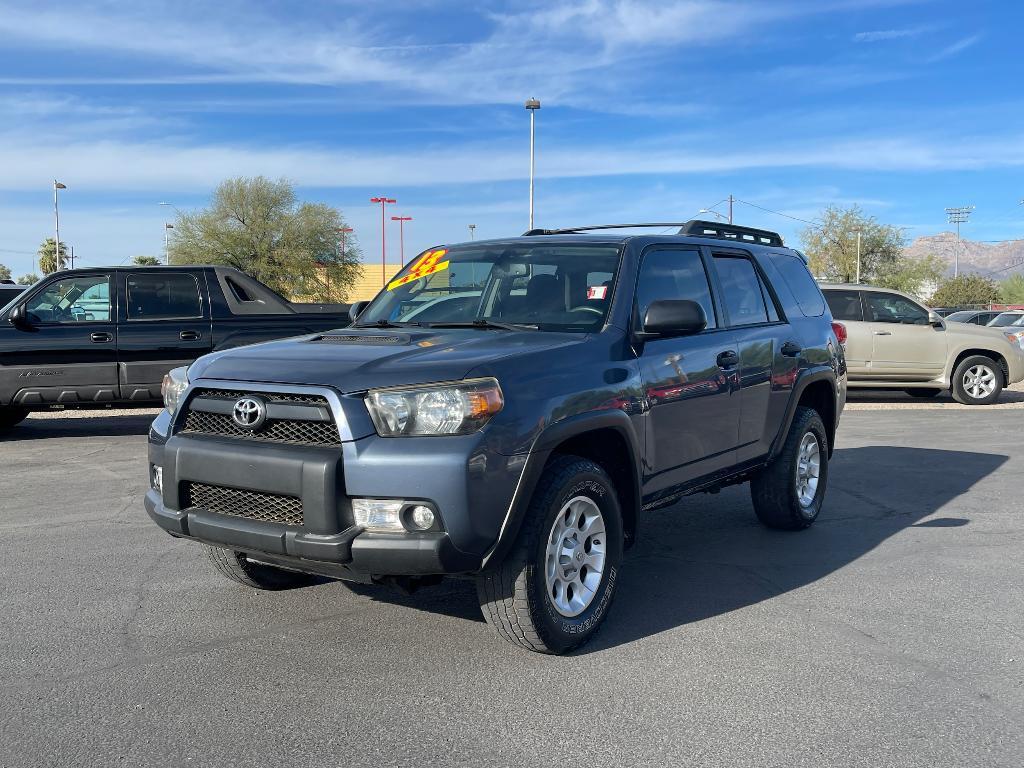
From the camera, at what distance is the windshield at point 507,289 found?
4.84 meters

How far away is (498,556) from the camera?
12.5 ft

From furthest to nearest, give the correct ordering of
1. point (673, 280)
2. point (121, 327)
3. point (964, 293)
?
point (964, 293) → point (121, 327) → point (673, 280)

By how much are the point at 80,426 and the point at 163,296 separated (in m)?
2.52

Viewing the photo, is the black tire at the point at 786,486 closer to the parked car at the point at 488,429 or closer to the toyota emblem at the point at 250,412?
the parked car at the point at 488,429

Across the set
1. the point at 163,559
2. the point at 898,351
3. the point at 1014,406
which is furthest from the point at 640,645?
the point at 1014,406

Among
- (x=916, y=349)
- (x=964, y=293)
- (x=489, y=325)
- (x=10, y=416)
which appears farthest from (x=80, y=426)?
(x=964, y=293)

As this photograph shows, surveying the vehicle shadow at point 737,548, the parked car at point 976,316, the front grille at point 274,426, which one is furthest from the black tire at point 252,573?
the parked car at point 976,316

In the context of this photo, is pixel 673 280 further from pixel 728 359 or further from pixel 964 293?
pixel 964 293

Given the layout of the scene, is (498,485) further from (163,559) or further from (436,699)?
(163,559)

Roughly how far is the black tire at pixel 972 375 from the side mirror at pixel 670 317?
12.1 meters

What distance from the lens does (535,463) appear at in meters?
3.89

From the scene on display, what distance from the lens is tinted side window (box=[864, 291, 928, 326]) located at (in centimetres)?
1500

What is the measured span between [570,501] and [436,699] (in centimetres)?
97

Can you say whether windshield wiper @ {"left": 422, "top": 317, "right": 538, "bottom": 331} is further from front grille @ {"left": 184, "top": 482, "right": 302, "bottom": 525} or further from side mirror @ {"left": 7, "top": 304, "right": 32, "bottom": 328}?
side mirror @ {"left": 7, "top": 304, "right": 32, "bottom": 328}
